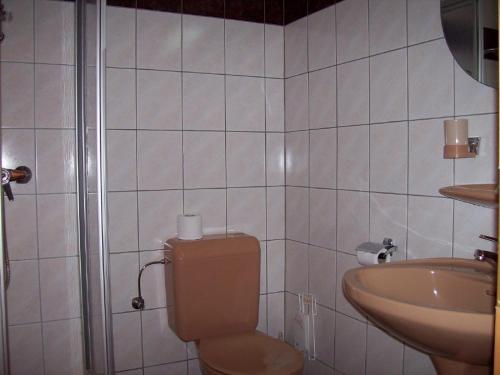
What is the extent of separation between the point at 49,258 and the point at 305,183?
1.22 meters

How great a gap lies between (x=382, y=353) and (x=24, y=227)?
1459mm

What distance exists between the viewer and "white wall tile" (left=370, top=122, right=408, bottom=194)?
189cm

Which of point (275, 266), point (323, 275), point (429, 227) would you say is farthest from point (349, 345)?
point (429, 227)

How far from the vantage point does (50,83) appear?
169cm

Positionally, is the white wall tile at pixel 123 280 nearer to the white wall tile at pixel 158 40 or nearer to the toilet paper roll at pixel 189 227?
the toilet paper roll at pixel 189 227

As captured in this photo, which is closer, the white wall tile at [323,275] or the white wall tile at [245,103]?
the white wall tile at [323,275]

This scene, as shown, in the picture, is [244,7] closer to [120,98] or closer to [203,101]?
[203,101]

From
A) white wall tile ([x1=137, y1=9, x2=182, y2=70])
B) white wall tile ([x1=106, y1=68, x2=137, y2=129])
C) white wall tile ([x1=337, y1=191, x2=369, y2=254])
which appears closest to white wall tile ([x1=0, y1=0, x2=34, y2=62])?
white wall tile ([x1=106, y1=68, x2=137, y2=129])

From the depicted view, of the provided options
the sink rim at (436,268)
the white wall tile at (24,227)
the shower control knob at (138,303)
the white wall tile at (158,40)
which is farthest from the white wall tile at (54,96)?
the sink rim at (436,268)

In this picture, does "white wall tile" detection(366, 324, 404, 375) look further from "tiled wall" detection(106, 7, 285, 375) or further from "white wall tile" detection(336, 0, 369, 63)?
"white wall tile" detection(336, 0, 369, 63)

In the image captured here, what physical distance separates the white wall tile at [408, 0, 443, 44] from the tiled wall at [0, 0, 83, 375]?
121 centimetres

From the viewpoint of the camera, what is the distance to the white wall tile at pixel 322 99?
2.25m

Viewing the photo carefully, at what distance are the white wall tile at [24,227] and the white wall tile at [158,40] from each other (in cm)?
84

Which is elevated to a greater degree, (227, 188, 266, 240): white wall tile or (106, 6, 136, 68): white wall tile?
(106, 6, 136, 68): white wall tile
